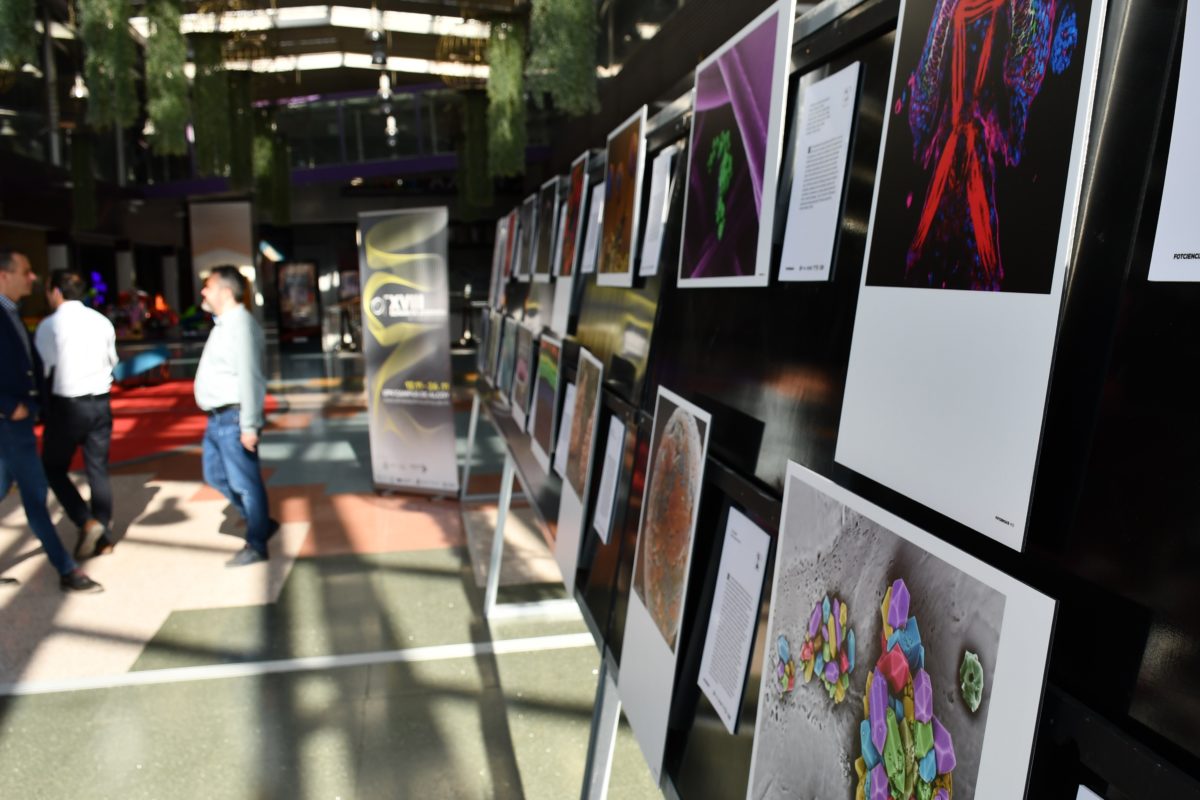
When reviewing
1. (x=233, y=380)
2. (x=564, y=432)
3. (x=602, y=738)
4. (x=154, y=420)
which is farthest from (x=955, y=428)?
(x=154, y=420)

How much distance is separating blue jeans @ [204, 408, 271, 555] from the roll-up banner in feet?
4.44

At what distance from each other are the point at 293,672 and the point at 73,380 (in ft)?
7.16

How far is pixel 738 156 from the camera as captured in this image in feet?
A: 3.93

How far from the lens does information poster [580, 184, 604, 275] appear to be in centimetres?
240

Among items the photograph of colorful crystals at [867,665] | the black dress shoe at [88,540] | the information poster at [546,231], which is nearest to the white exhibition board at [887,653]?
the photograph of colorful crystals at [867,665]

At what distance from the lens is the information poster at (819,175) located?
0.94 m

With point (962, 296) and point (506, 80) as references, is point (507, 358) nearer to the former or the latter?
point (506, 80)

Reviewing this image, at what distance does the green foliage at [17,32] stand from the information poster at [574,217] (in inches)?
104

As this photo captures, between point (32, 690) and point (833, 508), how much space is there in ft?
12.1

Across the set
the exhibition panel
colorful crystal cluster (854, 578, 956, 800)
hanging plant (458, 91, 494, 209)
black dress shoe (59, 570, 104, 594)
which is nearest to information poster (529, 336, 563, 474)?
the exhibition panel

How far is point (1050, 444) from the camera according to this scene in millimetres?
570

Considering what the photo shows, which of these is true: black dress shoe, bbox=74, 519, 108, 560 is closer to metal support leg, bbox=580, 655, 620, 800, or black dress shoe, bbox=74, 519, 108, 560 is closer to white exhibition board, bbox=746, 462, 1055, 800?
metal support leg, bbox=580, 655, 620, 800

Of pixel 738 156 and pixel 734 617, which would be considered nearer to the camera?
pixel 734 617

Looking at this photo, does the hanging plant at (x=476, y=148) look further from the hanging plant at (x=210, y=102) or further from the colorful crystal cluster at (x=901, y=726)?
the colorful crystal cluster at (x=901, y=726)
